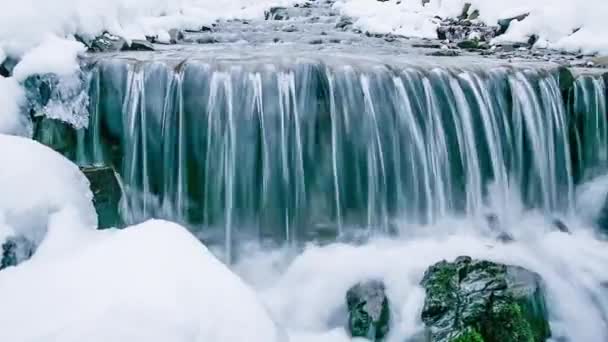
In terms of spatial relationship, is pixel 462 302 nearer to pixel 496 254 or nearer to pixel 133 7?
pixel 496 254

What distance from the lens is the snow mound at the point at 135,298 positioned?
2477mm

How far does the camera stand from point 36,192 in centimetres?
364

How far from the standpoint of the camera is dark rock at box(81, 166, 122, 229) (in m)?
4.38

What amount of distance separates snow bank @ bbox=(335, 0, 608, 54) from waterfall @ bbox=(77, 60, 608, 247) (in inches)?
133


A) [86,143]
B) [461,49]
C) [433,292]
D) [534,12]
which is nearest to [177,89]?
[86,143]

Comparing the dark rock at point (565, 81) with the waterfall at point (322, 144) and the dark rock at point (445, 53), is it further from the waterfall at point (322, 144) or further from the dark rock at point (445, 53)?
the dark rock at point (445, 53)

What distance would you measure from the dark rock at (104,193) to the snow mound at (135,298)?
120cm

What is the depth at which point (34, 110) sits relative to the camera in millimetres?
5715

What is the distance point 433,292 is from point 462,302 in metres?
0.35

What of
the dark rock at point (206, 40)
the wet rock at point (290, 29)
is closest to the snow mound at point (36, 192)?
the dark rock at point (206, 40)

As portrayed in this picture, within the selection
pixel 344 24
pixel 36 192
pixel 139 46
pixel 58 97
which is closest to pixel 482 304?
pixel 36 192

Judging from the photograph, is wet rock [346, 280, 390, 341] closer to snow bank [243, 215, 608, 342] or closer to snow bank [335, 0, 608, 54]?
snow bank [243, 215, 608, 342]

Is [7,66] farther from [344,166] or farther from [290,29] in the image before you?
[290,29]

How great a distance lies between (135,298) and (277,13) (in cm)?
1968
